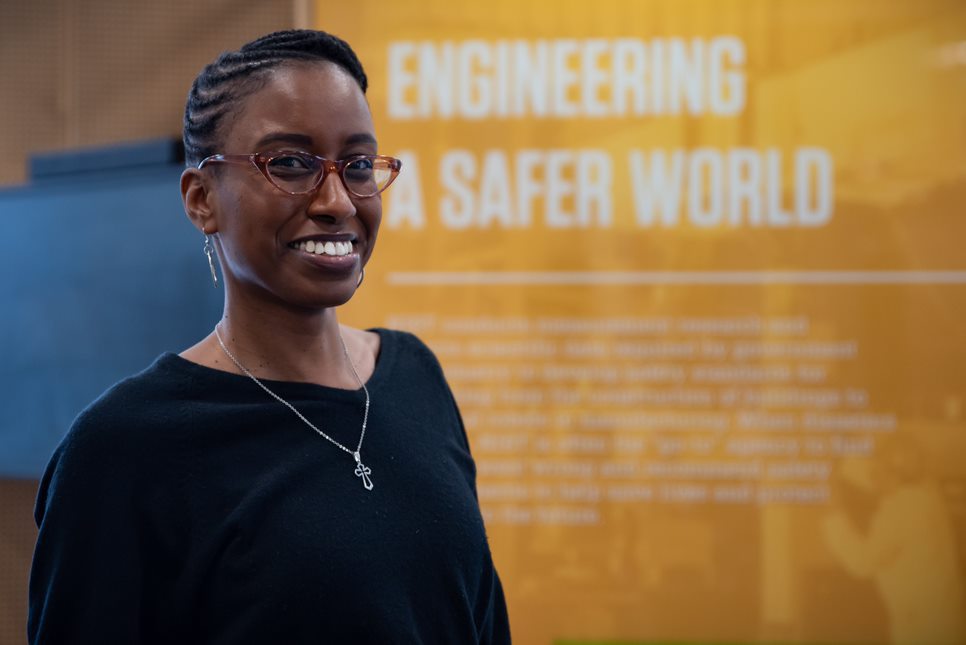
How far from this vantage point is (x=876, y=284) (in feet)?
9.16

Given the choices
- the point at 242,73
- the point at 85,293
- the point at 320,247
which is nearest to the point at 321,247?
the point at 320,247

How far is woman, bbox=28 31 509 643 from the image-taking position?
101 cm

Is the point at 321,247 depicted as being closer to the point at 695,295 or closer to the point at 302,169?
the point at 302,169

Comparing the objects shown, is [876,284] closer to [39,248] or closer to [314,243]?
[314,243]

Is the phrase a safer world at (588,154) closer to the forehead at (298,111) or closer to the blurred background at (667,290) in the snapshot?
the blurred background at (667,290)

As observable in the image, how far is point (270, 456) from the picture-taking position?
3.65 feet

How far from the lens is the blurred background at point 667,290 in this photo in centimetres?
277

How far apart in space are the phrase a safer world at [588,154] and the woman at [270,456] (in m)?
1.65

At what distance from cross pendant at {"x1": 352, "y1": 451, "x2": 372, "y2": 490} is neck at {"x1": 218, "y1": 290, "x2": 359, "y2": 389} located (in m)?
0.11

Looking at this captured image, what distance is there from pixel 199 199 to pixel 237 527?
0.39 meters

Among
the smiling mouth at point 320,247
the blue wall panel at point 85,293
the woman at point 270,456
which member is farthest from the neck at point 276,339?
the blue wall panel at point 85,293

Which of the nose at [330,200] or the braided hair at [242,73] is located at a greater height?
the braided hair at [242,73]

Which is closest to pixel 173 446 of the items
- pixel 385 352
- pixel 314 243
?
pixel 314 243

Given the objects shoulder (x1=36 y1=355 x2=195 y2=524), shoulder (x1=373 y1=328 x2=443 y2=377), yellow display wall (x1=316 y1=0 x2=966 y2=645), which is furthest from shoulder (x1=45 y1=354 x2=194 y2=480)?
yellow display wall (x1=316 y1=0 x2=966 y2=645)
